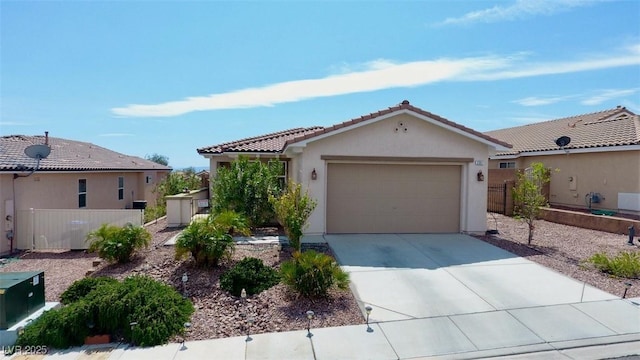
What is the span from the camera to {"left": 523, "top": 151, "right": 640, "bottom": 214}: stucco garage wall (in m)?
15.8

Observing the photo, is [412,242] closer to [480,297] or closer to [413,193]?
[413,193]

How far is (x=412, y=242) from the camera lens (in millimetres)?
12008

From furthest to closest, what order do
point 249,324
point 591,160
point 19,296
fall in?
1. point 591,160
2. point 19,296
3. point 249,324

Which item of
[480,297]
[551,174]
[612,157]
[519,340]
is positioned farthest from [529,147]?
[519,340]

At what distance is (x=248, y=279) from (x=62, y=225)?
25.9 feet

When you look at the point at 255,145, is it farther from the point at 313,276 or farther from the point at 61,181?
the point at 313,276

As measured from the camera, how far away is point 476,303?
7.33 meters

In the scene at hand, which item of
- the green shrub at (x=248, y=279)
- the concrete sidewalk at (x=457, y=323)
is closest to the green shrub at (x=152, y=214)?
the green shrub at (x=248, y=279)

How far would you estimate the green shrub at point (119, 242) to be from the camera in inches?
372

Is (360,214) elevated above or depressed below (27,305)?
above

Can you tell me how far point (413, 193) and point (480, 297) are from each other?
6124mm

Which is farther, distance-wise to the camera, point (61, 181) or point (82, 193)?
point (82, 193)

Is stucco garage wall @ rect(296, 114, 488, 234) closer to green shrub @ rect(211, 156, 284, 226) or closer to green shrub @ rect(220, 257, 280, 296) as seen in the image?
green shrub @ rect(211, 156, 284, 226)

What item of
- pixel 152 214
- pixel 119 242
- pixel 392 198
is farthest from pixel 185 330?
pixel 152 214
